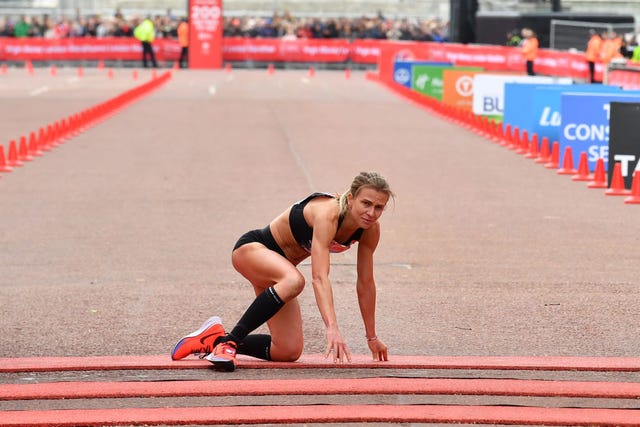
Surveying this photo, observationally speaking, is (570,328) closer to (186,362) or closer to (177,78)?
(186,362)

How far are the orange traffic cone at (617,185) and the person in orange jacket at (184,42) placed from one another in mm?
42403

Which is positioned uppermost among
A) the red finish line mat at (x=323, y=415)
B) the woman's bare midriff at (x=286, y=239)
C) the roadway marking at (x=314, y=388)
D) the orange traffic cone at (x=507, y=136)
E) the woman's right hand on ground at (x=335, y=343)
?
the woman's bare midriff at (x=286, y=239)

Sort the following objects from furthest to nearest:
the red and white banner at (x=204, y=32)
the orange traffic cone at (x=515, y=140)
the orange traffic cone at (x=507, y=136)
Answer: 1. the red and white banner at (x=204, y=32)
2. the orange traffic cone at (x=507, y=136)
3. the orange traffic cone at (x=515, y=140)

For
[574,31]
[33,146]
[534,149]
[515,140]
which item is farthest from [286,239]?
[574,31]

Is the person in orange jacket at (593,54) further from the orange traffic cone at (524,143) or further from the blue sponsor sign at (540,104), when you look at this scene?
the orange traffic cone at (524,143)

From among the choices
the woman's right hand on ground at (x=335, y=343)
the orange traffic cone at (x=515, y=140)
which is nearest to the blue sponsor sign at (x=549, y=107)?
the orange traffic cone at (x=515, y=140)

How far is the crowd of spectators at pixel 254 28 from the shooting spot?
61.2 metres

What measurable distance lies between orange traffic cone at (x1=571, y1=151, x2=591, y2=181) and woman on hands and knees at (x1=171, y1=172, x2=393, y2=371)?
12.1 metres

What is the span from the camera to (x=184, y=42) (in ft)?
198

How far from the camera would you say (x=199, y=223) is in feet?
50.0

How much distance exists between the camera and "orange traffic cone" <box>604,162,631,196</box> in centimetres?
1805

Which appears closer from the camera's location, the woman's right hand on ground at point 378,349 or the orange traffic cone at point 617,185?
the woman's right hand on ground at point 378,349

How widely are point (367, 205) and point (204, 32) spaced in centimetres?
5378

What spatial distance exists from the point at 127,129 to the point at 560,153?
33.4ft
